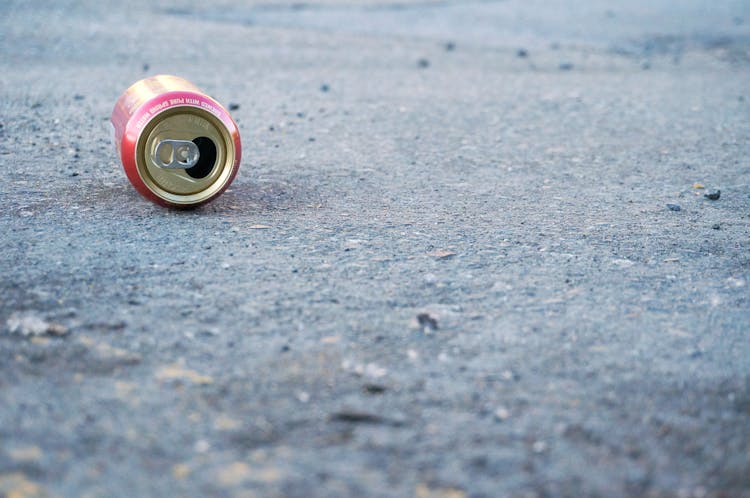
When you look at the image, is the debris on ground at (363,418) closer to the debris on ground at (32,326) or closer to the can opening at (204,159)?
the debris on ground at (32,326)

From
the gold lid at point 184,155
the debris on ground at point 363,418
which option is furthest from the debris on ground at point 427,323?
the gold lid at point 184,155

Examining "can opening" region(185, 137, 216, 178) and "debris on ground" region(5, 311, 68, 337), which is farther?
"can opening" region(185, 137, 216, 178)

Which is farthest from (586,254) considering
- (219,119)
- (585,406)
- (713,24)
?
(713,24)

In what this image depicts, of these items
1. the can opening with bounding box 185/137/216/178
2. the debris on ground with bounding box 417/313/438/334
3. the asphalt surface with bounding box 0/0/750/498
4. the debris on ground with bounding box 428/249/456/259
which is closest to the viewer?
the asphalt surface with bounding box 0/0/750/498

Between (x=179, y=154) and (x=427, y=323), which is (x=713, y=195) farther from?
(x=179, y=154)

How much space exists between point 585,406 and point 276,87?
4315mm

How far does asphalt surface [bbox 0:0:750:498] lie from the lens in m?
1.84

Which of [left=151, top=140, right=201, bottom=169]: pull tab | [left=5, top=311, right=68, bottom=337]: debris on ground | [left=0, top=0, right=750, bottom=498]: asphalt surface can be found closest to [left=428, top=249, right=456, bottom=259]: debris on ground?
[left=0, top=0, right=750, bottom=498]: asphalt surface

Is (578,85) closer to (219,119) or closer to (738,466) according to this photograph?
(219,119)

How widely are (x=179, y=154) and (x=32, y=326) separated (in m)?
1.09

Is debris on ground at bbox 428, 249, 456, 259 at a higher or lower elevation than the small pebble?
lower

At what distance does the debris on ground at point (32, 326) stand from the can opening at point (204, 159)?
3.52ft

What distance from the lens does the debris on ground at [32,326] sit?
230cm

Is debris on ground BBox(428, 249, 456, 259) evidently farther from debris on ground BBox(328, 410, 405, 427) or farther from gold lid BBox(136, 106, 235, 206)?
debris on ground BBox(328, 410, 405, 427)
